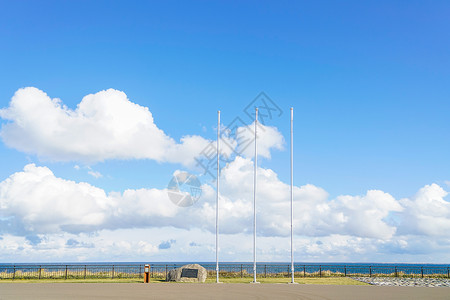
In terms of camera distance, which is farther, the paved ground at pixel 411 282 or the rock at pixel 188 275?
the rock at pixel 188 275

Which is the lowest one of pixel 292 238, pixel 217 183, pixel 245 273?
pixel 245 273

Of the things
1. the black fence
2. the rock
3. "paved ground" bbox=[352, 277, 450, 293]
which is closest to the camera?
"paved ground" bbox=[352, 277, 450, 293]

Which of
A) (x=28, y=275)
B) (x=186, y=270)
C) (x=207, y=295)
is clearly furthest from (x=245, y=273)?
(x=207, y=295)

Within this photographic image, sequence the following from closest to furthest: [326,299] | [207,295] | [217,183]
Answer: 1. [326,299]
2. [207,295]
3. [217,183]

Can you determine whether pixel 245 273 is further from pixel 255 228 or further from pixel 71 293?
pixel 71 293

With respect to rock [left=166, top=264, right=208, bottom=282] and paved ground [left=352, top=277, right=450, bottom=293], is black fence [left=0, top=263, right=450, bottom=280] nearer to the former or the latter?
paved ground [left=352, top=277, right=450, bottom=293]

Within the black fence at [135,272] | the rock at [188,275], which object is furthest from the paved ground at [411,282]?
the rock at [188,275]

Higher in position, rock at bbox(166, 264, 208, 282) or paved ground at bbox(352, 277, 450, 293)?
rock at bbox(166, 264, 208, 282)

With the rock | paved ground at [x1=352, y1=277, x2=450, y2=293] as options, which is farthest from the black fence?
the rock

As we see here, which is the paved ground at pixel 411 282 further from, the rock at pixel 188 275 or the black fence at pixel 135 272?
the rock at pixel 188 275

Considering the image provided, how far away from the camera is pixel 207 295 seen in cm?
2233

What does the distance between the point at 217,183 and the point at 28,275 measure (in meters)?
18.3

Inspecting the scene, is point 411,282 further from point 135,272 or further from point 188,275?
point 135,272

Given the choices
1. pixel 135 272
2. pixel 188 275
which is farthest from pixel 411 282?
pixel 135 272
